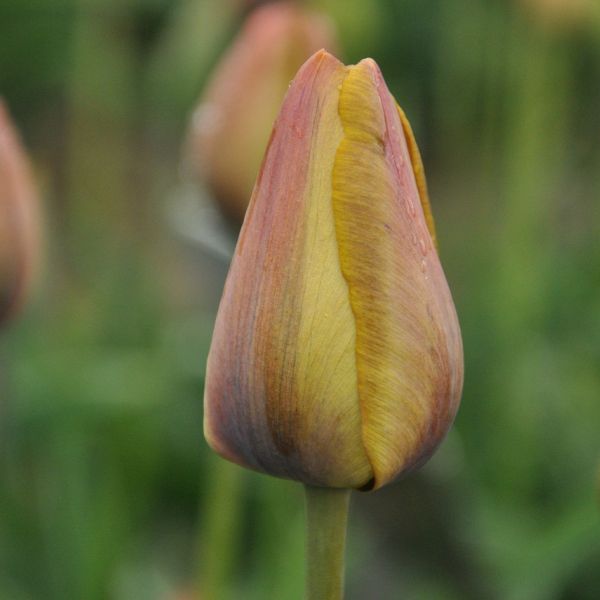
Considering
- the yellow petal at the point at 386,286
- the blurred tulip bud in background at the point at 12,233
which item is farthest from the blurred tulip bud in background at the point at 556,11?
the yellow petal at the point at 386,286

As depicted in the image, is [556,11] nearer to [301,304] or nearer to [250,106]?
[250,106]

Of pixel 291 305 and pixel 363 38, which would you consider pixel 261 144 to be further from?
pixel 363 38

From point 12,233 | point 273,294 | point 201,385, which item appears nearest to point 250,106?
point 12,233

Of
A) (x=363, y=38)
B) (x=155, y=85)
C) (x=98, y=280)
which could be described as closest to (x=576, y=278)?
(x=363, y=38)

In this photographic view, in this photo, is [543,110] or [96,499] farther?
Result: [543,110]

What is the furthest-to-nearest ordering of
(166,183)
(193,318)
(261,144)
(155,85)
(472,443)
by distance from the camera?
(166,183), (155,85), (193,318), (472,443), (261,144)

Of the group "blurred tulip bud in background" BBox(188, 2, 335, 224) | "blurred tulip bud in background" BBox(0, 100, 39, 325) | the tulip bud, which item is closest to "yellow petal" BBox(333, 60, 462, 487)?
the tulip bud
